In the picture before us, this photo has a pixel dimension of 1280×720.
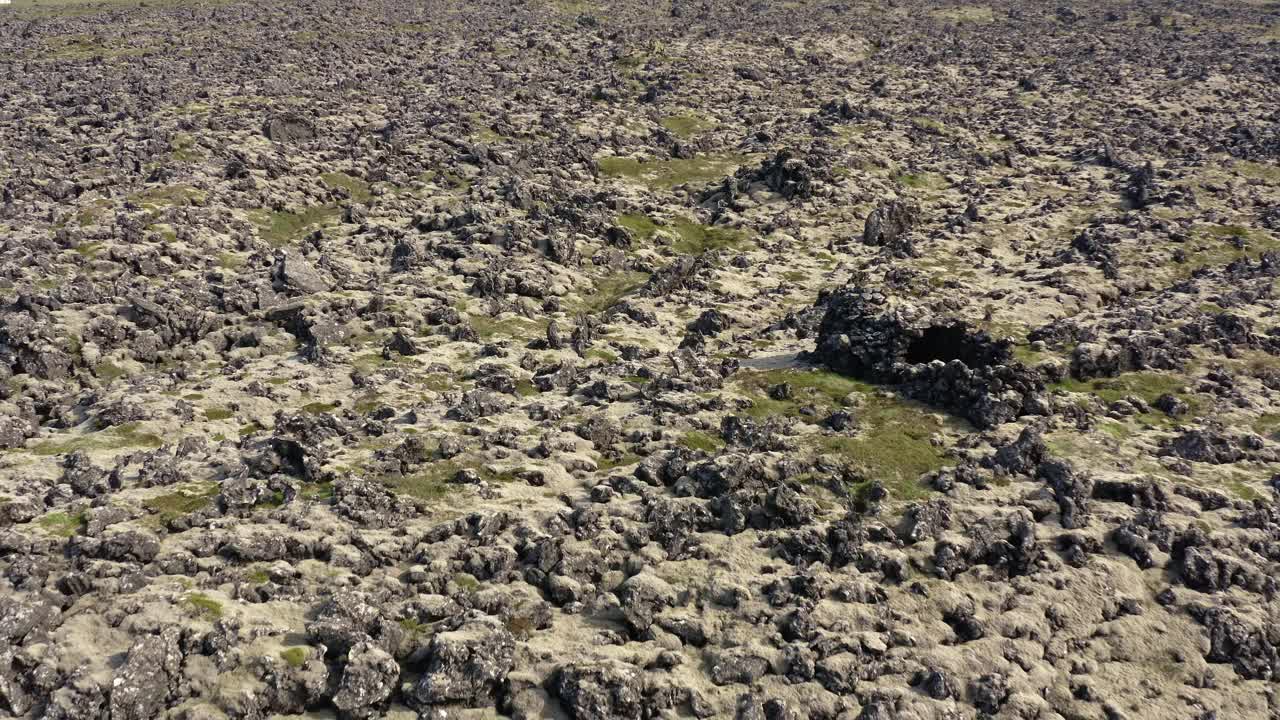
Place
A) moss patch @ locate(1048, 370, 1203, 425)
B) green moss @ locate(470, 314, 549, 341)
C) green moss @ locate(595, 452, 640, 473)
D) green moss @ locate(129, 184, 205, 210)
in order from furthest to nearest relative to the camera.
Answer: green moss @ locate(129, 184, 205, 210) < green moss @ locate(470, 314, 549, 341) < moss patch @ locate(1048, 370, 1203, 425) < green moss @ locate(595, 452, 640, 473)

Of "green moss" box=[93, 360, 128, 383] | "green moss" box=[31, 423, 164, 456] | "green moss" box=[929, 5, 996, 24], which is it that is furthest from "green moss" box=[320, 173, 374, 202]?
"green moss" box=[929, 5, 996, 24]

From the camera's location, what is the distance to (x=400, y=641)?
65.6 feet

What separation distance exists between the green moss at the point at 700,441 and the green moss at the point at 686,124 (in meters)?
45.4

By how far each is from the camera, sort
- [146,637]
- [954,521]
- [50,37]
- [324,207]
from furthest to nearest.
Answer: [50,37] < [324,207] < [954,521] < [146,637]

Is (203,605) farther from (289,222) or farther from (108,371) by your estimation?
(289,222)

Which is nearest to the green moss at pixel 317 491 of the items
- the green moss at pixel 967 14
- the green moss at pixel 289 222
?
the green moss at pixel 289 222

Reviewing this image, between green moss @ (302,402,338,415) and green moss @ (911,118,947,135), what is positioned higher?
green moss @ (911,118,947,135)

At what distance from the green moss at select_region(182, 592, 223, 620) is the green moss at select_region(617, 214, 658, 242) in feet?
115

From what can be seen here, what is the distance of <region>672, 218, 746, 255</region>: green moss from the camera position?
51719mm

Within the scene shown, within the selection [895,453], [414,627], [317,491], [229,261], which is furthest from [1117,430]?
[229,261]

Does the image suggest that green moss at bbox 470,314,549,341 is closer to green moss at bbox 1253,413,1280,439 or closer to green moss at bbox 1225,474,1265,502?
green moss at bbox 1225,474,1265,502

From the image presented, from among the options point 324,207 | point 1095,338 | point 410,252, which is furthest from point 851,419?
point 324,207

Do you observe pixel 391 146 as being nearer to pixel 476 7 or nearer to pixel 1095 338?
pixel 1095 338

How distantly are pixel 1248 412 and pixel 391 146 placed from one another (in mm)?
51085
